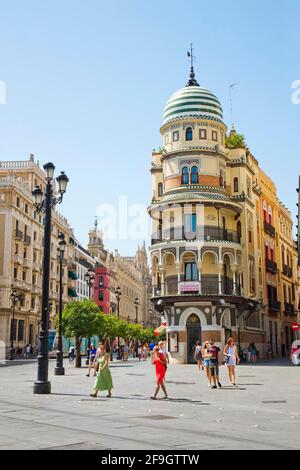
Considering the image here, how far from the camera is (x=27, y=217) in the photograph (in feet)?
221

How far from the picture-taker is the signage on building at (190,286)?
42.8 m

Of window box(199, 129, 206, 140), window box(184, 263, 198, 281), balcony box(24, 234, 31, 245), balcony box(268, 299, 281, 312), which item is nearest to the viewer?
window box(184, 263, 198, 281)

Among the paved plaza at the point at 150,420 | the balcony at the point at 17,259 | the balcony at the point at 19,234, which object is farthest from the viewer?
the balcony at the point at 19,234

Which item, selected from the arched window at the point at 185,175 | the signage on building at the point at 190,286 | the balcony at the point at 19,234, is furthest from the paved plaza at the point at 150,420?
the balcony at the point at 19,234

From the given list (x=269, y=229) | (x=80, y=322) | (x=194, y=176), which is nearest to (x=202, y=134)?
(x=194, y=176)

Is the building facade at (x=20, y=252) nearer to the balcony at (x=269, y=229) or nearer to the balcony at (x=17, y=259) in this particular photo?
the balcony at (x=17, y=259)

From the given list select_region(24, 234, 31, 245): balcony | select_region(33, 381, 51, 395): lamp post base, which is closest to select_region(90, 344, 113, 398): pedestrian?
select_region(33, 381, 51, 395): lamp post base

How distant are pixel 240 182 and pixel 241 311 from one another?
37.6ft

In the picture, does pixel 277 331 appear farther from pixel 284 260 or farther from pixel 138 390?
pixel 138 390

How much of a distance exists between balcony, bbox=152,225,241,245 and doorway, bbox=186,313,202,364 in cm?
615

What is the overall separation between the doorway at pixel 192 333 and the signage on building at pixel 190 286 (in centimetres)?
208

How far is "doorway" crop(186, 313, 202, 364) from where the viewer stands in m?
43.2

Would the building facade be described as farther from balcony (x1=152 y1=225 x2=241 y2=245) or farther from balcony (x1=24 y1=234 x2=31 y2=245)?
balcony (x1=152 y1=225 x2=241 y2=245)
